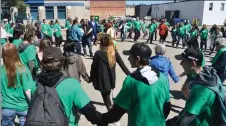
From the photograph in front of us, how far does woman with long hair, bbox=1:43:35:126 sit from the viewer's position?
12.4ft

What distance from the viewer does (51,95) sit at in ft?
8.09

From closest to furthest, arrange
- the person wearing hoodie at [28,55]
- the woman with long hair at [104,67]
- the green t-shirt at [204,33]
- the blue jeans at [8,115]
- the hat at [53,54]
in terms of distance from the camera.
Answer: the hat at [53,54] < the blue jeans at [8,115] < the person wearing hoodie at [28,55] < the woman with long hair at [104,67] < the green t-shirt at [204,33]

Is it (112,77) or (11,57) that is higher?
(11,57)

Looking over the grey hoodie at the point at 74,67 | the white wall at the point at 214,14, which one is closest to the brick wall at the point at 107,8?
the white wall at the point at 214,14

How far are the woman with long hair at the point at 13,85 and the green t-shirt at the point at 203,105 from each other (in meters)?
2.17

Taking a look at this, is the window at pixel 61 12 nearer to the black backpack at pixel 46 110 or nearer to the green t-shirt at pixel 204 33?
the green t-shirt at pixel 204 33

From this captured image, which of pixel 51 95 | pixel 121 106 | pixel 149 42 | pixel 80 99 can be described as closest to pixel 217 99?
pixel 121 106

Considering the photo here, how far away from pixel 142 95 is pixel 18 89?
6.15ft

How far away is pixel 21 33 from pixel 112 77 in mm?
2175

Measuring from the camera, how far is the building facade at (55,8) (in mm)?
40844

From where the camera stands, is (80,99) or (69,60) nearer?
(80,99)

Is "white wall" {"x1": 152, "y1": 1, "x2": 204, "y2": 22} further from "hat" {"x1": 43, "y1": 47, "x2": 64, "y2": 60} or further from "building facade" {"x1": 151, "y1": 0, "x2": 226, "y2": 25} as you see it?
"hat" {"x1": 43, "y1": 47, "x2": 64, "y2": 60}

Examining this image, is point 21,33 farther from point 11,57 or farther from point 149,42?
point 149,42

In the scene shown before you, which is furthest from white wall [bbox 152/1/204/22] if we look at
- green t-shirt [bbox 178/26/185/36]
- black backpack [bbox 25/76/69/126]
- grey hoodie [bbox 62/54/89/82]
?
black backpack [bbox 25/76/69/126]
